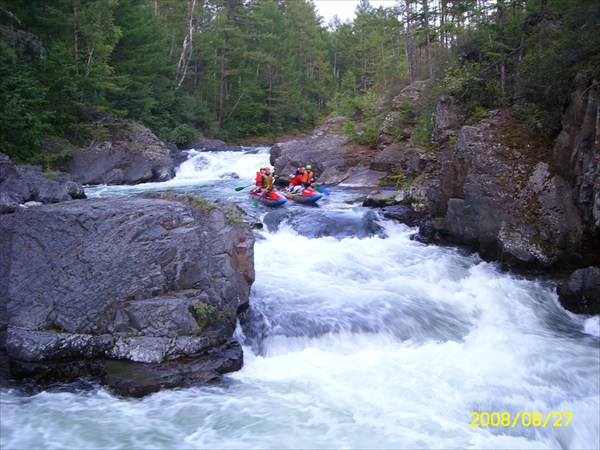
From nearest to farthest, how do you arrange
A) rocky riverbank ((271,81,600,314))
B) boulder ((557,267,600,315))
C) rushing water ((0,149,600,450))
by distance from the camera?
rushing water ((0,149,600,450)) < boulder ((557,267,600,315)) < rocky riverbank ((271,81,600,314))

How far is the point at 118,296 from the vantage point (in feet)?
20.6

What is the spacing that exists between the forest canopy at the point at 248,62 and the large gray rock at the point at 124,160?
101 cm

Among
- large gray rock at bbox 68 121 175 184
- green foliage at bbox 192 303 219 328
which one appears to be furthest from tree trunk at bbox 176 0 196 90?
green foliage at bbox 192 303 219 328

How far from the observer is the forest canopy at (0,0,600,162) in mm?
12264

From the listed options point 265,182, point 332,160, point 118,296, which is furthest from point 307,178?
point 118,296

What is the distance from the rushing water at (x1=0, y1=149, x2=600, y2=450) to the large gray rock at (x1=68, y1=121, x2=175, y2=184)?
12.6 m

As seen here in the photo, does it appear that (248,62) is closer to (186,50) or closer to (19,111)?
(186,50)

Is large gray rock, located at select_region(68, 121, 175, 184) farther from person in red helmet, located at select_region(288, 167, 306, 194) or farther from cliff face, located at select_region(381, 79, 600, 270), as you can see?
cliff face, located at select_region(381, 79, 600, 270)

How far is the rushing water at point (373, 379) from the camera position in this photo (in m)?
5.12

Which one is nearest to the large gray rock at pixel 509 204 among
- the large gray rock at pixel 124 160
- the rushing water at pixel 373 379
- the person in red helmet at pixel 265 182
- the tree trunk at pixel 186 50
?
the rushing water at pixel 373 379

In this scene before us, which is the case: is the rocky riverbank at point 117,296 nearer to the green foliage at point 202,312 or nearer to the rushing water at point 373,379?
the green foliage at point 202,312

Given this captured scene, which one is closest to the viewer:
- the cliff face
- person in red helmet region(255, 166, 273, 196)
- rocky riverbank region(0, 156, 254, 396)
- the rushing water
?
the rushing water
